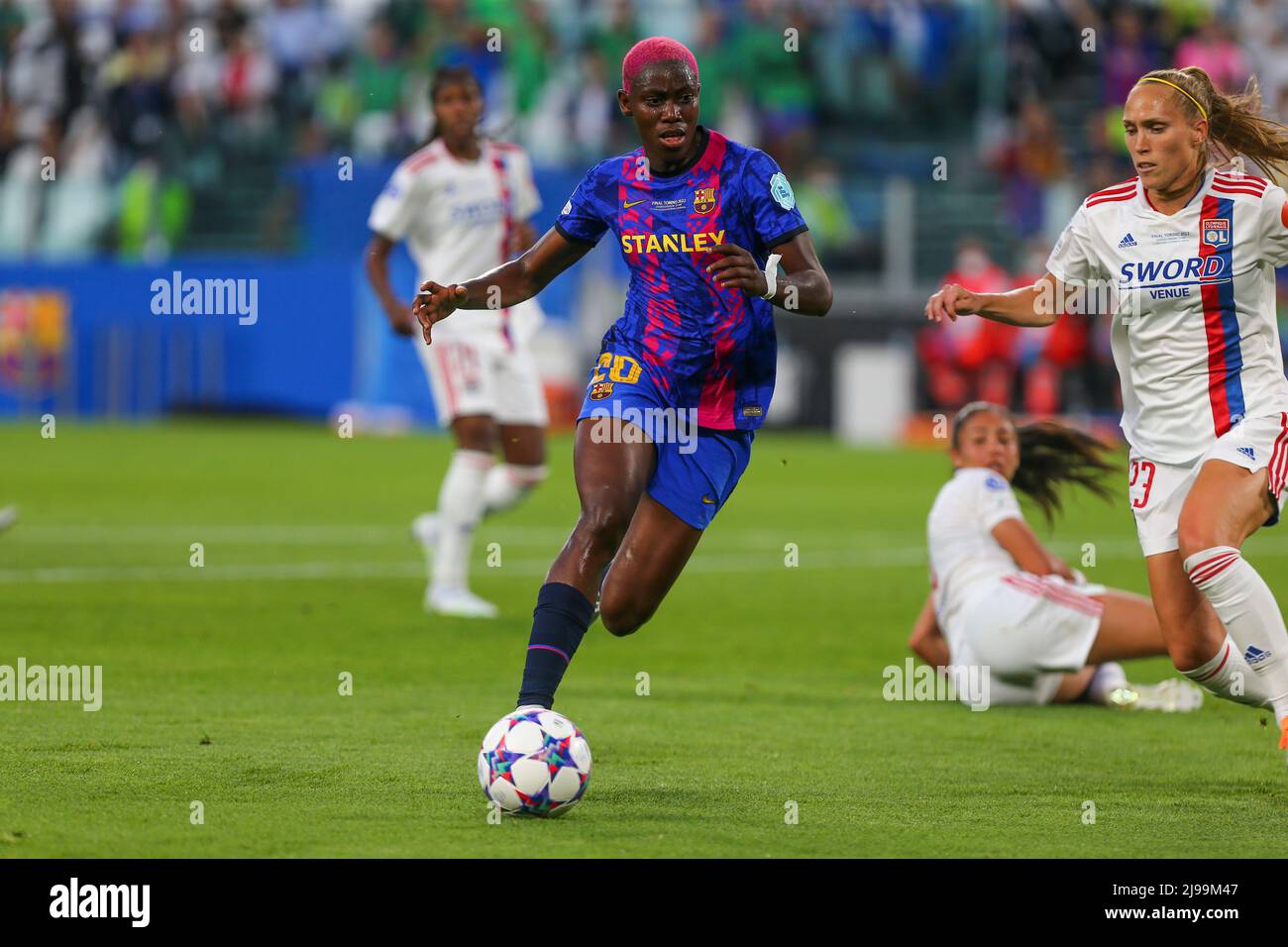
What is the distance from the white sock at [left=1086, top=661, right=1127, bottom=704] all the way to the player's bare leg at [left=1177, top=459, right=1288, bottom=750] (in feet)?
6.47

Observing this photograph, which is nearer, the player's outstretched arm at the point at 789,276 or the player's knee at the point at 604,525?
the player's outstretched arm at the point at 789,276

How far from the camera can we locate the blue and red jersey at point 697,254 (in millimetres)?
6781

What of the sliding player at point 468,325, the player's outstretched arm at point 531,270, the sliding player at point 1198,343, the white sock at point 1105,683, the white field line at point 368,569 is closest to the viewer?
the sliding player at point 1198,343

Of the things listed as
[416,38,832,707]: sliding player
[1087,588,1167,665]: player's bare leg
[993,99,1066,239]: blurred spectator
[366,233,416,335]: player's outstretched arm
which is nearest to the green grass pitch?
[1087,588,1167,665]: player's bare leg

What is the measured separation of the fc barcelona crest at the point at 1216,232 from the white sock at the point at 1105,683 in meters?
2.49

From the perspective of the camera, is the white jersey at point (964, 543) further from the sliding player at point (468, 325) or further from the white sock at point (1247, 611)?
the sliding player at point (468, 325)

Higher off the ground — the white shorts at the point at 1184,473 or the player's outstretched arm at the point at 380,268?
the player's outstretched arm at the point at 380,268

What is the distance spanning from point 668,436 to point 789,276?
73 centimetres

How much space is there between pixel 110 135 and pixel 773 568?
1786 centimetres

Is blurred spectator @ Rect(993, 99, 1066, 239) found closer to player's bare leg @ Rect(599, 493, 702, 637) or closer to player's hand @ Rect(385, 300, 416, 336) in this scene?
player's hand @ Rect(385, 300, 416, 336)

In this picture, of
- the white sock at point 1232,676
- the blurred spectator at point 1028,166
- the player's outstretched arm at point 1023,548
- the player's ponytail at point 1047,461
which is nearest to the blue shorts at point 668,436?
the white sock at point 1232,676

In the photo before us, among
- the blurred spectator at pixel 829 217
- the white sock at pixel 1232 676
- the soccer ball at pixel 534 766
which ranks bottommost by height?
the soccer ball at pixel 534 766

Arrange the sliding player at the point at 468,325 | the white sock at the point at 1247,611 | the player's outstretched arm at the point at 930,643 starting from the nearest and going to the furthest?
the white sock at the point at 1247,611 < the player's outstretched arm at the point at 930,643 < the sliding player at the point at 468,325
